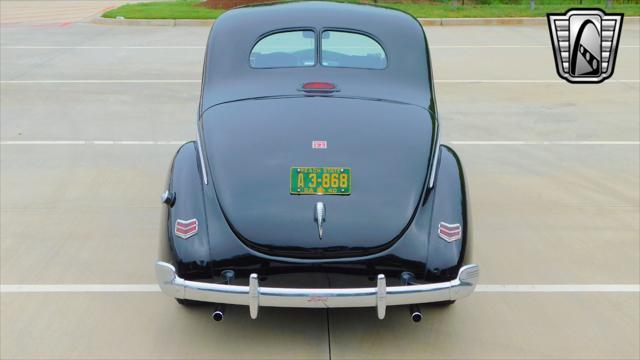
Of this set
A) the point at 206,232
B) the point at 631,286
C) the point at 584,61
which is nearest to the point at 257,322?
the point at 206,232

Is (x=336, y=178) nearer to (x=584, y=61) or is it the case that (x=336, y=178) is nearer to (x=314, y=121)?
(x=314, y=121)

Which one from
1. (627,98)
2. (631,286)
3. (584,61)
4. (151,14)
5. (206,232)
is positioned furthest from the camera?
(151,14)

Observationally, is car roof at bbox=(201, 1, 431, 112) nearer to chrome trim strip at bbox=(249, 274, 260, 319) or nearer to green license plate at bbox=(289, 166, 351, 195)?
green license plate at bbox=(289, 166, 351, 195)

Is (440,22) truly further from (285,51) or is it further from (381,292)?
(381,292)

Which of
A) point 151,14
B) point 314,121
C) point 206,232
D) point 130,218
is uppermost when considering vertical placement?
point 314,121

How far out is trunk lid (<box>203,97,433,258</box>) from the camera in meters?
4.12

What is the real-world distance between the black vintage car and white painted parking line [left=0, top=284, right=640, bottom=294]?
1.79 ft

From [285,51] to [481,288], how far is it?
6.66ft

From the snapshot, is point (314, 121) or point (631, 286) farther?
point (631, 286)

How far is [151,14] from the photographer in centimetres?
1800

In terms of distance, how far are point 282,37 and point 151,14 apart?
1324cm

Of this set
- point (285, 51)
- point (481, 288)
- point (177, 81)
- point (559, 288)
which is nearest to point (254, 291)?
point (481, 288)

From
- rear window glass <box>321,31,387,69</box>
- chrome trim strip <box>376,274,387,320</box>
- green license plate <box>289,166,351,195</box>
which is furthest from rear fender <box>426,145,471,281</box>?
rear window glass <box>321,31,387,69</box>

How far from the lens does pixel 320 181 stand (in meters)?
4.33
